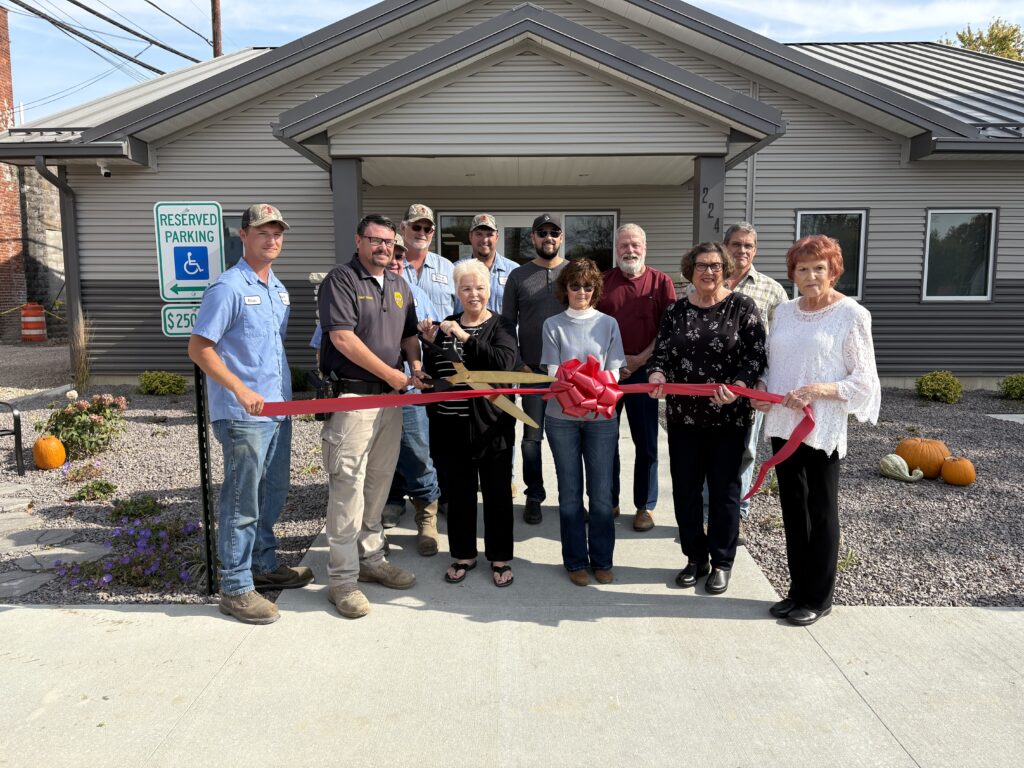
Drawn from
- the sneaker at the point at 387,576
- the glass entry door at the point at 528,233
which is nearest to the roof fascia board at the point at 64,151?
the glass entry door at the point at 528,233

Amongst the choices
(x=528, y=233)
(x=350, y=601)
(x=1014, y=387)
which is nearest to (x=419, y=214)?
(x=350, y=601)

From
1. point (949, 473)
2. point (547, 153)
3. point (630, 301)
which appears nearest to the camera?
point (630, 301)

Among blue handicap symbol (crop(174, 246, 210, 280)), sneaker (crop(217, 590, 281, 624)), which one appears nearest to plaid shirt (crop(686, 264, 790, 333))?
blue handicap symbol (crop(174, 246, 210, 280))

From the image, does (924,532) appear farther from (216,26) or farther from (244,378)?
(216,26)

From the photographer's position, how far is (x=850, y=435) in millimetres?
7531

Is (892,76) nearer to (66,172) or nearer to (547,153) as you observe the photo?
(547,153)

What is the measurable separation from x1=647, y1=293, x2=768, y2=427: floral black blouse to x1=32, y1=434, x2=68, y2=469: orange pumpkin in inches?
225

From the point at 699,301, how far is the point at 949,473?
3.58 m

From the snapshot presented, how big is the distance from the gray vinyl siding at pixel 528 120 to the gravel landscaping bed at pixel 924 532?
377cm

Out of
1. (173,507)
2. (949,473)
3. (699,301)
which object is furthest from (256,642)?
(949,473)

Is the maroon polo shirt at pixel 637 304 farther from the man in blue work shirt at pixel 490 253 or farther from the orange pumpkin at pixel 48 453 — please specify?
the orange pumpkin at pixel 48 453

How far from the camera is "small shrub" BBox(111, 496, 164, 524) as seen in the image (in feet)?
16.5

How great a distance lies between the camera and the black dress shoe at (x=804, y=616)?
337 centimetres

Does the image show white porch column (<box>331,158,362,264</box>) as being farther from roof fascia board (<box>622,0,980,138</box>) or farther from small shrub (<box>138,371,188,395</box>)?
roof fascia board (<box>622,0,980,138</box>)
